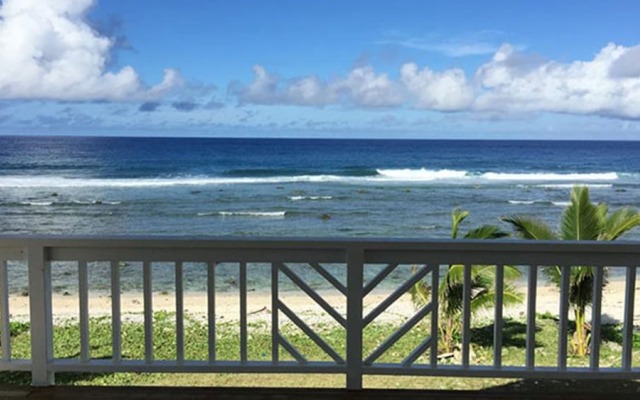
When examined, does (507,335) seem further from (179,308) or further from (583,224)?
(179,308)

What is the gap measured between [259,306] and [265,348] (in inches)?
73.1

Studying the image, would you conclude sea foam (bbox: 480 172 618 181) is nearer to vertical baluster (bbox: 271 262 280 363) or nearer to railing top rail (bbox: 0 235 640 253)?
railing top rail (bbox: 0 235 640 253)

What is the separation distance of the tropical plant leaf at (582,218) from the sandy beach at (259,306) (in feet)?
4.24

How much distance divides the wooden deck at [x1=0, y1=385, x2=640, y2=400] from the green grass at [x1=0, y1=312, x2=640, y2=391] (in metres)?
1.27

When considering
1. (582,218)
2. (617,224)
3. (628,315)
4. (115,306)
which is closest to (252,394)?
(115,306)

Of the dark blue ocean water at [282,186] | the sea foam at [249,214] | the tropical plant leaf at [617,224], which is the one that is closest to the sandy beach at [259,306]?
the tropical plant leaf at [617,224]

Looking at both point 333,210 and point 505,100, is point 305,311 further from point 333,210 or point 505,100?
point 505,100

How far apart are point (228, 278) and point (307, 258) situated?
660cm

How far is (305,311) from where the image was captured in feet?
20.9

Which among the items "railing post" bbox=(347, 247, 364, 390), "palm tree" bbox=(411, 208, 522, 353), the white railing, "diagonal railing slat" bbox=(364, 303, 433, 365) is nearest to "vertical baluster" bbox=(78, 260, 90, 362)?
the white railing

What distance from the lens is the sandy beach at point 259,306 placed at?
6.22 metres

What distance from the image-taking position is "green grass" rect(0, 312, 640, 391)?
3.80 meters

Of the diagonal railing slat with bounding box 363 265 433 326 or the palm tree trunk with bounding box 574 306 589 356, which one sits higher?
the diagonal railing slat with bounding box 363 265 433 326

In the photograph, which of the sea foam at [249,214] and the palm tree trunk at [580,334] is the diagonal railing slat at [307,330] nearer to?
the palm tree trunk at [580,334]
